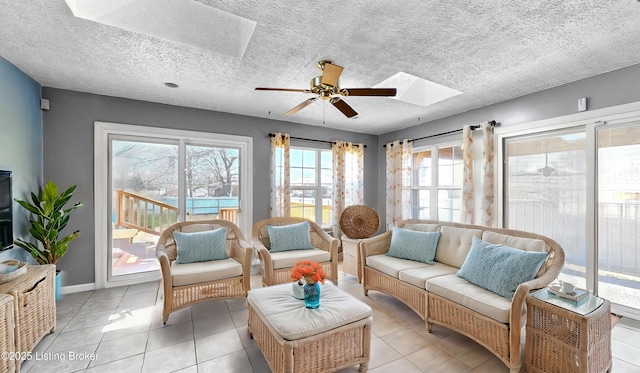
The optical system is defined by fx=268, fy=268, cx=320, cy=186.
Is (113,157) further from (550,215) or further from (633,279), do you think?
(633,279)

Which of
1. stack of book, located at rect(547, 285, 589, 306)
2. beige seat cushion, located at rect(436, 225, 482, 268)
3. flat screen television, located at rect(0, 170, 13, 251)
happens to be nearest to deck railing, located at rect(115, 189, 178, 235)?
Result: flat screen television, located at rect(0, 170, 13, 251)

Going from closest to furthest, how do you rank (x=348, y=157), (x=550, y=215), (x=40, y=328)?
(x=40, y=328), (x=550, y=215), (x=348, y=157)

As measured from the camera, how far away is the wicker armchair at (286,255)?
126 inches

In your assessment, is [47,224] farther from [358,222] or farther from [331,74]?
[358,222]

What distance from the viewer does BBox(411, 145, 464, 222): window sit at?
4.29m

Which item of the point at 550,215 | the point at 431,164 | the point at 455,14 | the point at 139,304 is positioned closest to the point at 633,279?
the point at 550,215

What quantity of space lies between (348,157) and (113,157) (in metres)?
3.65

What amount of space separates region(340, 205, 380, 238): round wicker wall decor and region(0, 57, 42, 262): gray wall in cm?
373

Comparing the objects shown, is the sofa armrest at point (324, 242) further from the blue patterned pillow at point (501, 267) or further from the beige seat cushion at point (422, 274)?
the blue patterned pillow at point (501, 267)

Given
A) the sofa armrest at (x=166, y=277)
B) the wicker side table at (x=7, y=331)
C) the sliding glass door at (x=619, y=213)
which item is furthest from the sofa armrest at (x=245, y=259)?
the sliding glass door at (x=619, y=213)

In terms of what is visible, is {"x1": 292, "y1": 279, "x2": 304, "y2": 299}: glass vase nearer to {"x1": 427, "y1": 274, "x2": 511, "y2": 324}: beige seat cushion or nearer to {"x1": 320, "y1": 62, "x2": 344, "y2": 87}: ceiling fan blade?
{"x1": 427, "y1": 274, "x2": 511, "y2": 324}: beige seat cushion

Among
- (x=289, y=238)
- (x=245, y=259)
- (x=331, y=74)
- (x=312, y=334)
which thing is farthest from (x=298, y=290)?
(x=331, y=74)

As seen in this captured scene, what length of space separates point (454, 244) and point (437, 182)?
1783 mm

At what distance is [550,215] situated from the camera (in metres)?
3.19
